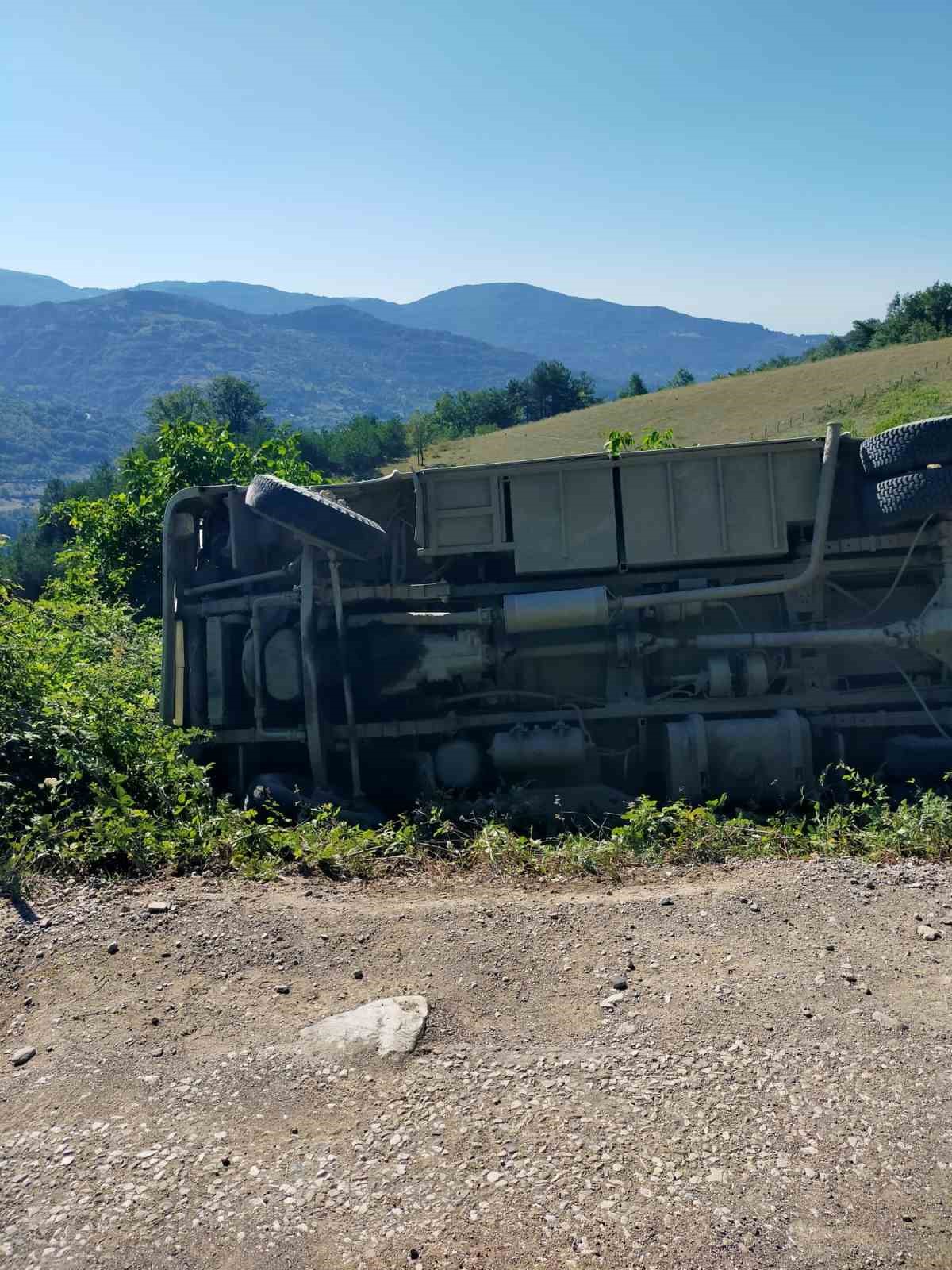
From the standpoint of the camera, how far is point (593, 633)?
25.8 ft

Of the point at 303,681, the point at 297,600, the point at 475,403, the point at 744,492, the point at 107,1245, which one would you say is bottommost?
the point at 107,1245

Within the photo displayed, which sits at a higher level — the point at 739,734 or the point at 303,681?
the point at 303,681

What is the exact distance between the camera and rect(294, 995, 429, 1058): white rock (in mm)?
4008

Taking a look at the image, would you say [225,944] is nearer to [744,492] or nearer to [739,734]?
[739,734]

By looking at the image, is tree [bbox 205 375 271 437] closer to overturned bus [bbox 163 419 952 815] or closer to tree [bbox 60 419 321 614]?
tree [bbox 60 419 321 614]

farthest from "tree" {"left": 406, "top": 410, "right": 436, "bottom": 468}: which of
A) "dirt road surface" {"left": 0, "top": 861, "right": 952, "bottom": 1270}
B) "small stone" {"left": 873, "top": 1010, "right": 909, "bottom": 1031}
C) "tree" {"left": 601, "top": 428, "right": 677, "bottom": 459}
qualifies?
"small stone" {"left": 873, "top": 1010, "right": 909, "bottom": 1031}

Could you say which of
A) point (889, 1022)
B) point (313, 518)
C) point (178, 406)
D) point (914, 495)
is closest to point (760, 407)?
point (914, 495)

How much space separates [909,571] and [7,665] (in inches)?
244

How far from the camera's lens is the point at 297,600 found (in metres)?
7.76

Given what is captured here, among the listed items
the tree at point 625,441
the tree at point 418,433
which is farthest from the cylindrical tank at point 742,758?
the tree at point 418,433

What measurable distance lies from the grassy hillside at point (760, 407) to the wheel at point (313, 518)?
26949mm

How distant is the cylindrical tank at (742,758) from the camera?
23.9 feet

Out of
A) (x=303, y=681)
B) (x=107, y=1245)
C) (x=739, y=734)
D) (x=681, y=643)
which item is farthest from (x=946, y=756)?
(x=107, y=1245)

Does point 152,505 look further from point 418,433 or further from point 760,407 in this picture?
point 418,433
